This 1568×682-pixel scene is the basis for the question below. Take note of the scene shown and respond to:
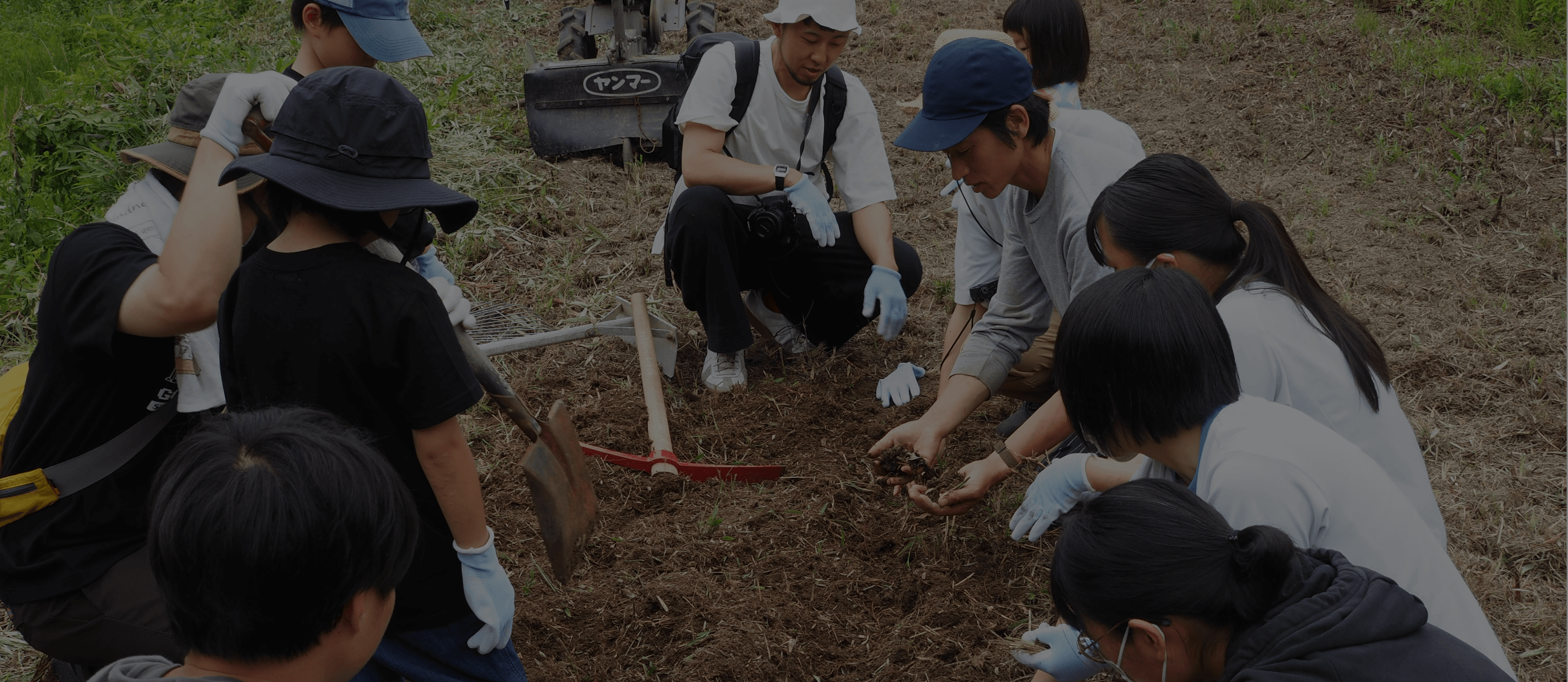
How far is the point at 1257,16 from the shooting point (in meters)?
6.74

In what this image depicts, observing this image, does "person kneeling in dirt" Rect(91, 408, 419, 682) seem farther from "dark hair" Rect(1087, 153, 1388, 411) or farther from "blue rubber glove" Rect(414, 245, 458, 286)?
"blue rubber glove" Rect(414, 245, 458, 286)

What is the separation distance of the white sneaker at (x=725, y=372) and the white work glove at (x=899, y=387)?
1.74 feet

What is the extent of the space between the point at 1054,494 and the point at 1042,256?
2.71ft

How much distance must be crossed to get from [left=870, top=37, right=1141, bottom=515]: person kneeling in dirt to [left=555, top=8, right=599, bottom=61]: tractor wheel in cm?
485

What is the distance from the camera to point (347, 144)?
5.30ft

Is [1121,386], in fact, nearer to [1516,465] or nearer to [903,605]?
[903,605]

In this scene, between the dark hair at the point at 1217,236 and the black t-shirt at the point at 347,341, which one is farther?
the dark hair at the point at 1217,236

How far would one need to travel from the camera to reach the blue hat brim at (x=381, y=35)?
2469mm

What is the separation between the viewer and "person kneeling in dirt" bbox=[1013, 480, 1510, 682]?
134 centimetres

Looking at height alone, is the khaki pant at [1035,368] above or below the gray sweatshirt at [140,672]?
below

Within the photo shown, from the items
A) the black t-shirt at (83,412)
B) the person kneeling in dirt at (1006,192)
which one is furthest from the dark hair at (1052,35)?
the black t-shirt at (83,412)

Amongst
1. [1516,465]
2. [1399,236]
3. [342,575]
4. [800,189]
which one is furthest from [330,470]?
[1399,236]

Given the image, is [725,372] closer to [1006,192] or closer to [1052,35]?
[1006,192]

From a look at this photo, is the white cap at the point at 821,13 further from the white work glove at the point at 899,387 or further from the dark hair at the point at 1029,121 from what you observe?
the white work glove at the point at 899,387
